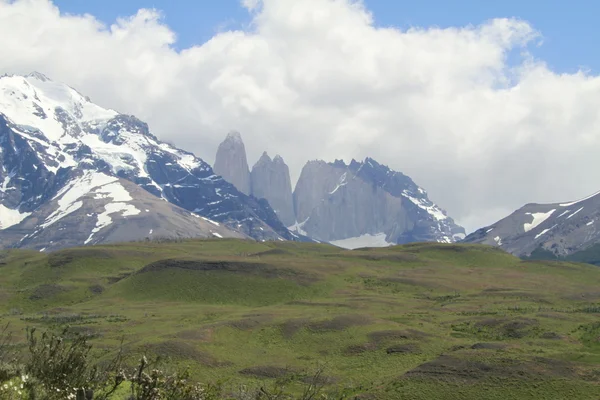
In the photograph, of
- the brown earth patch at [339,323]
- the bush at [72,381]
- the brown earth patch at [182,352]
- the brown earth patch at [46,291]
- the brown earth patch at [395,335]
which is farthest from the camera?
the brown earth patch at [46,291]

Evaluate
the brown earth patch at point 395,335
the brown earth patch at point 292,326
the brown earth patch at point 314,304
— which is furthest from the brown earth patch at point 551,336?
the brown earth patch at point 314,304

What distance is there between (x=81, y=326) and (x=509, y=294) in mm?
99857

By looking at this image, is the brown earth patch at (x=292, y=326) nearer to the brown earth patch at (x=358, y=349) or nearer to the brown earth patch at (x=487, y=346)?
the brown earth patch at (x=358, y=349)

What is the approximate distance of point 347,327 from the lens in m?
123

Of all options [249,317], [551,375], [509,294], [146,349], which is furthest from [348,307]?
[551,375]

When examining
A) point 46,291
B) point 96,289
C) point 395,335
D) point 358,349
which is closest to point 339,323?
point 395,335

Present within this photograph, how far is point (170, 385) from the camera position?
2617cm

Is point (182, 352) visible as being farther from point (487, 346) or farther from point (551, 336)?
point (551, 336)

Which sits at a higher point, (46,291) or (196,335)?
(46,291)

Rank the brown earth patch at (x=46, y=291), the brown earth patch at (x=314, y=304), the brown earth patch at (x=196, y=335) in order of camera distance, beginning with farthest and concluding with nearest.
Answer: the brown earth patch at (x=46, y=291) < the brown earth patch at (x=314, y=304) < the brown earth patch at (x=196, y=335)

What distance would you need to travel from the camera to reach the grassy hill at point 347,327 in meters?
83.6

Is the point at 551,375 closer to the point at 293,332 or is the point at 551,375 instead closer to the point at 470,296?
the point at 293,332

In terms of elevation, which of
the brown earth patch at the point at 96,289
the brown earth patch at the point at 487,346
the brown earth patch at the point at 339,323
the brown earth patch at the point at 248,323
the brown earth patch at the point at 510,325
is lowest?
the brown earth patch at the point at 487,346

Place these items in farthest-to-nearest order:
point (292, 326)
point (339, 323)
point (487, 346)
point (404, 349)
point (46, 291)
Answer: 1. point (46, 291)
2. point (339, 323)
3. point (292, 326)
4. point (404, 349)
5. point (487, 346)
